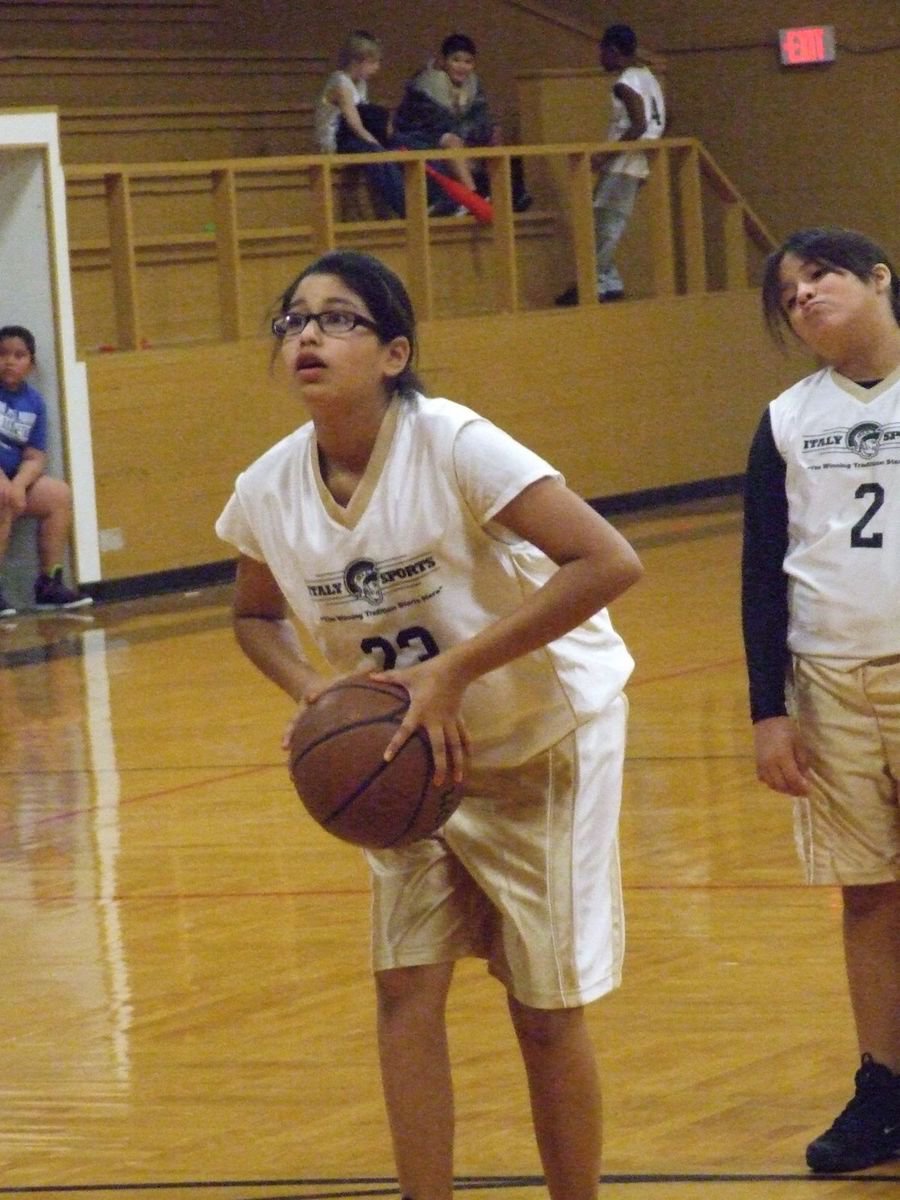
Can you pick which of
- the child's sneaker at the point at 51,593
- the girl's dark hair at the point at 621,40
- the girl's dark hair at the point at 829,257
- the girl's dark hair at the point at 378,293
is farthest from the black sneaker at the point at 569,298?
the girl's dark hair at the point at 378,293

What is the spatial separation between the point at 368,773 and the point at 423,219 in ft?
34.6

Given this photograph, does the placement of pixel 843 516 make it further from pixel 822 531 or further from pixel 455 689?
pixel 455 689

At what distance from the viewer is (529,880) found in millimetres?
3018

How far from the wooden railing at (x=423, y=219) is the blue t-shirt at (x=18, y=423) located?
819 mm

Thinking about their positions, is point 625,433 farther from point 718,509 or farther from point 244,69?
point 244,69

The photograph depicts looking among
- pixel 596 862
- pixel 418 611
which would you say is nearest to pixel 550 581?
pixel 418 611

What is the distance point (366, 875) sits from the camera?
18.3ft

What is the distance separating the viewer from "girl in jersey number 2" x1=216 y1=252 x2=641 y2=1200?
2973 mm

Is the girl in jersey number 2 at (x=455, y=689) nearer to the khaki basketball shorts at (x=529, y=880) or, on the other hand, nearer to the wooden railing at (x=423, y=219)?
the khaki basketball shorts at (x=529, y=880)

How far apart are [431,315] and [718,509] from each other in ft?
7.87

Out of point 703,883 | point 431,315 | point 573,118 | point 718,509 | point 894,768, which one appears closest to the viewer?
point 894,768

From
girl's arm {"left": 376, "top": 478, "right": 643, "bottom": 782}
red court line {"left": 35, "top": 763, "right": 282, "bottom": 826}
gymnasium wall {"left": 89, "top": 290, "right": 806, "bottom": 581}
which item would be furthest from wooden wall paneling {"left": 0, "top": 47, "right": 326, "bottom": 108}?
girl's arm {"left": 376, "top": 478, "right": 643, "bottom": 782}

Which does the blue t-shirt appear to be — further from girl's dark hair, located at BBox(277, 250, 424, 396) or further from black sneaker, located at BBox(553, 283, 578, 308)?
girl's dark hair, located at BBox(277, 250, 424, 396)

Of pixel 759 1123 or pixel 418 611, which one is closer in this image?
pixel 418 611
